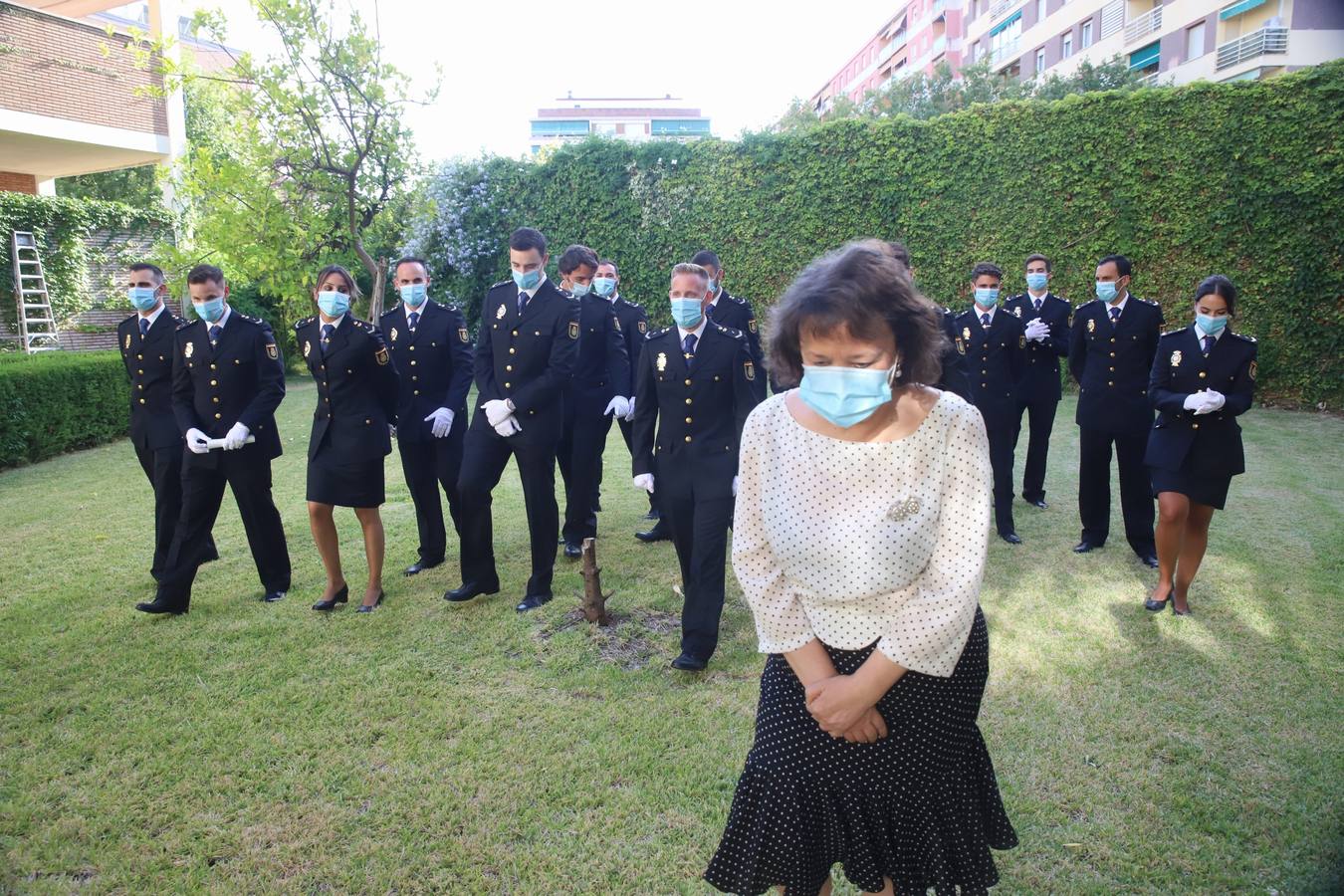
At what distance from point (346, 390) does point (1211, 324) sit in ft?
16.4

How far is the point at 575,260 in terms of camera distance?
23.6 feet

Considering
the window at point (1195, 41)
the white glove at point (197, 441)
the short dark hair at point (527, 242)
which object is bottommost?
the white glove at point (197, 441)

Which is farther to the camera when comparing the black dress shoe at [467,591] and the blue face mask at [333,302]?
the black dress shoe at [467,591]

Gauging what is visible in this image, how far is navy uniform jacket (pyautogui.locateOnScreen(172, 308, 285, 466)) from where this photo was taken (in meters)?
5.39

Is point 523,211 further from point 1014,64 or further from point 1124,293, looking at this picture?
point 1014,64

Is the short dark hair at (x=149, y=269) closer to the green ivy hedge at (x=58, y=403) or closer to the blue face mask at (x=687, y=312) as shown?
the blue face mask at (x=687, y=312)

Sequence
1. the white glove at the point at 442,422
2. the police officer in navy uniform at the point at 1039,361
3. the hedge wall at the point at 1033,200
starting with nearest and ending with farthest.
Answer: the white glove at the point at 442,422 < the police officer in navy uniform at the point at 1039,361 < the hedge wall at the point at 1033,200

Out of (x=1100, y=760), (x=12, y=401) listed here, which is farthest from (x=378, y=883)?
(x=12, y=401)

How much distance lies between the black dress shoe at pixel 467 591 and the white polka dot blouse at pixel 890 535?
12.3ft

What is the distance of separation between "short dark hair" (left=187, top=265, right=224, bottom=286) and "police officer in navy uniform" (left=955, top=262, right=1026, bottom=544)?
541 cm

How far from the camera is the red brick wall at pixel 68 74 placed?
51.4ft

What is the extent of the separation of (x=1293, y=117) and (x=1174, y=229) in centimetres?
187

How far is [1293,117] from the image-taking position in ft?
37.6

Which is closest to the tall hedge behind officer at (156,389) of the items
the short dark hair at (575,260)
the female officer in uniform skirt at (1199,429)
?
the short dark hair at (575,260)
